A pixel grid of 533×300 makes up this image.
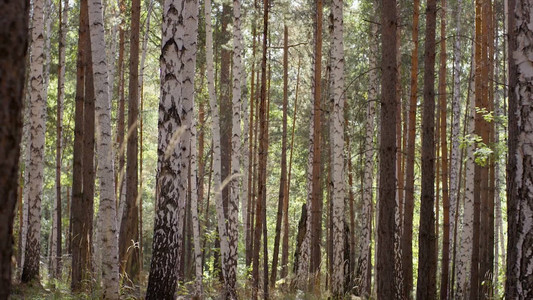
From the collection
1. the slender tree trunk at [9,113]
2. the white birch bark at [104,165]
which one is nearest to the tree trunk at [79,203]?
the white birch bark at [104,165]

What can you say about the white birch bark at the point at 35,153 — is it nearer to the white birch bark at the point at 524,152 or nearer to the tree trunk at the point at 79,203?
the tree trunk at the point at 79,203

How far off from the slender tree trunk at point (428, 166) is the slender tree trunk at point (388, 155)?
1491 mm

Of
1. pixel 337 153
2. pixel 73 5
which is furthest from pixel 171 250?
pixel 73 5

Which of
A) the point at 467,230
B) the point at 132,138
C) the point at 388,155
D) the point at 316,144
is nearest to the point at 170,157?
the point at 388,155

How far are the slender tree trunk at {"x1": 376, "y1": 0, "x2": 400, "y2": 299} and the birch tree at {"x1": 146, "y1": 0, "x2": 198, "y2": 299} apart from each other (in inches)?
134

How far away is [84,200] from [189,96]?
174 inches

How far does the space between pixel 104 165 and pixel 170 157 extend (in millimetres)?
1363

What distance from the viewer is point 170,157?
718cm

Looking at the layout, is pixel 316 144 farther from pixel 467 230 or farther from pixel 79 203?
pixel 79 203

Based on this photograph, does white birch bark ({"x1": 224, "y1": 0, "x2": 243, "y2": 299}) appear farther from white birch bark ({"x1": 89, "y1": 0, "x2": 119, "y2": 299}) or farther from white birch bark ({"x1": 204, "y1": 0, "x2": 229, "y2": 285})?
white birch bark ({"x1": 89, "y1": 0, "x2": 119, "y2": 299})

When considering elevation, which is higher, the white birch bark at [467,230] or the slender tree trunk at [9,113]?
the slender tree trunk at [9,113]

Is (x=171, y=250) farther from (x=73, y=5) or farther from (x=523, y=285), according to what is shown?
(x=73, y=5)

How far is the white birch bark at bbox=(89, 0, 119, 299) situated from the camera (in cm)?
792

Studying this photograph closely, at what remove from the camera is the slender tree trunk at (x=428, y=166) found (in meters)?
10.5
